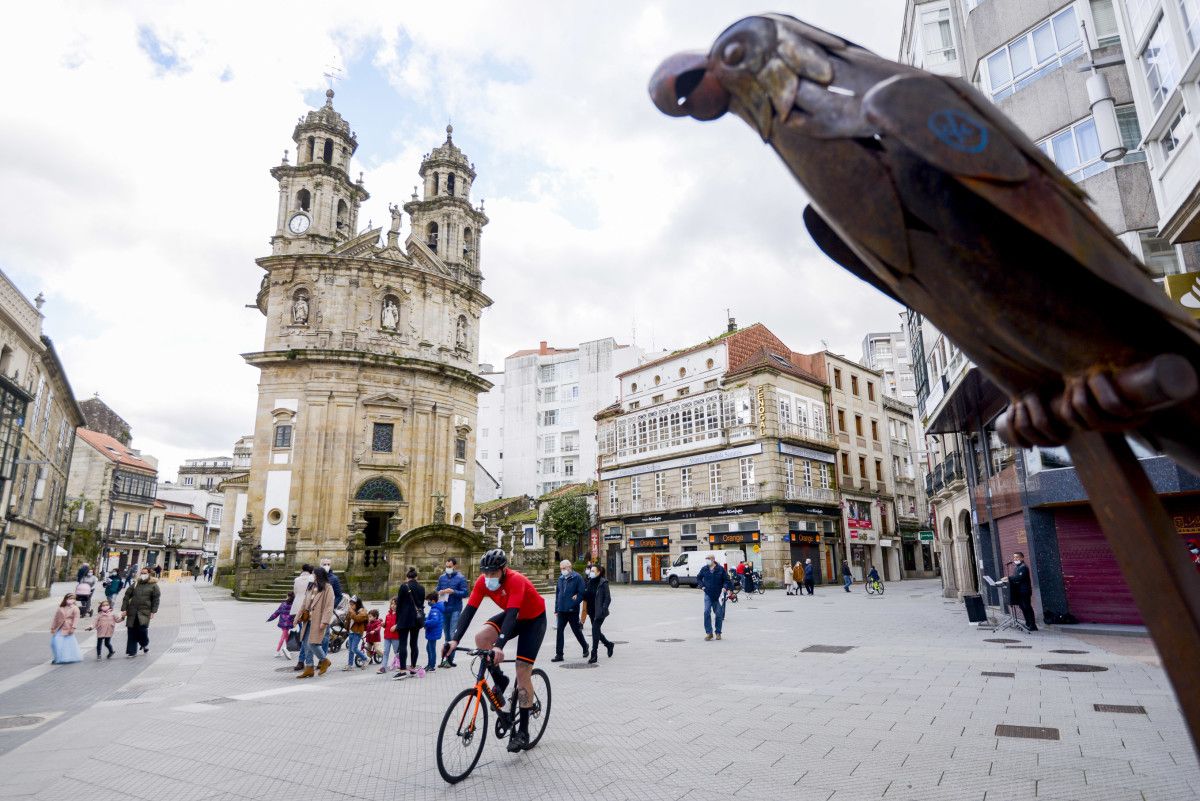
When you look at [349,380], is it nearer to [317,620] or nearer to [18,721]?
[317,620]

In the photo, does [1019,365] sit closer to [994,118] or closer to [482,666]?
[994,118]

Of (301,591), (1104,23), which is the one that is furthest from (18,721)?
(1104,23)

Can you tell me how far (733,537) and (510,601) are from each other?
33450 mm

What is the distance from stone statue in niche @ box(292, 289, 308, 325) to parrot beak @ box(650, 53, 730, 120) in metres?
38.5

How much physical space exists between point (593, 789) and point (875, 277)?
4435mm

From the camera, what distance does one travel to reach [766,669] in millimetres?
10461

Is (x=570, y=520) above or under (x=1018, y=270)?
above

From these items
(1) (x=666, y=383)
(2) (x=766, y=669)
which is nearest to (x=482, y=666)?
(2) (x=766, y=669)

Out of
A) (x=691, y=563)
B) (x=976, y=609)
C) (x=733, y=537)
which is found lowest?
(x=976, y=609)

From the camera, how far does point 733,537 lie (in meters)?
38.0

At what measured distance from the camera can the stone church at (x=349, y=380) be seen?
33.8 meters

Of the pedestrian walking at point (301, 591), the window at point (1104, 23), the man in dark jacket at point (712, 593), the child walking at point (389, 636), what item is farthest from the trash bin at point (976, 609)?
the pedestrian walking at point (301, 591)

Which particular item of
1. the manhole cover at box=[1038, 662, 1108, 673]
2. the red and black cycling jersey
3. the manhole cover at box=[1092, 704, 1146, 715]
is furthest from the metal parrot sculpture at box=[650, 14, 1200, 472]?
the manhole cover at box=[1038, 662, 1108, 673]

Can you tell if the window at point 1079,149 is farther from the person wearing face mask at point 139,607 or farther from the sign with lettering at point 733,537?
the sign with lettering at point 733,537
